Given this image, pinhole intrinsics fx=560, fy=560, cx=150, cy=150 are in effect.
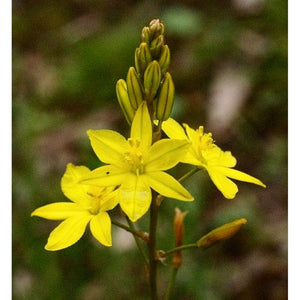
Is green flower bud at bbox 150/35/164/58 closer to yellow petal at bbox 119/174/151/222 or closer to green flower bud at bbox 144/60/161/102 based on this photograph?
green flower bud at bbox 144/60/161/102

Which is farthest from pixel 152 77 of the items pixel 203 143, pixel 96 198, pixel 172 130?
pixel 96 198

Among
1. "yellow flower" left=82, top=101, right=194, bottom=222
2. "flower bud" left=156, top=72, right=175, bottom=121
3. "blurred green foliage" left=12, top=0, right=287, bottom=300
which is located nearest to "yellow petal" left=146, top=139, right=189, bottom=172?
"yellow flower" left=82, top=101, right=194, bottom=222

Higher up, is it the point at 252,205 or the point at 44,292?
the point at 252,205

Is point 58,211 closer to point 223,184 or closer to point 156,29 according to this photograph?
point 223,184

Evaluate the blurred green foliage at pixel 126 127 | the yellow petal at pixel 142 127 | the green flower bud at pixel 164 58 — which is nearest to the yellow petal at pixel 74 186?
the yellow petal at pixel 142 127

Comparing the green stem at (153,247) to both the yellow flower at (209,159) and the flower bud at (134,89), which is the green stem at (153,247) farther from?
the flower bud at (134,89)

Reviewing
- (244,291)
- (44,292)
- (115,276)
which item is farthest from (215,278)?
(44,292)

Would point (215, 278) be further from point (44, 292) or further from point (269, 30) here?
point (269, 30)
